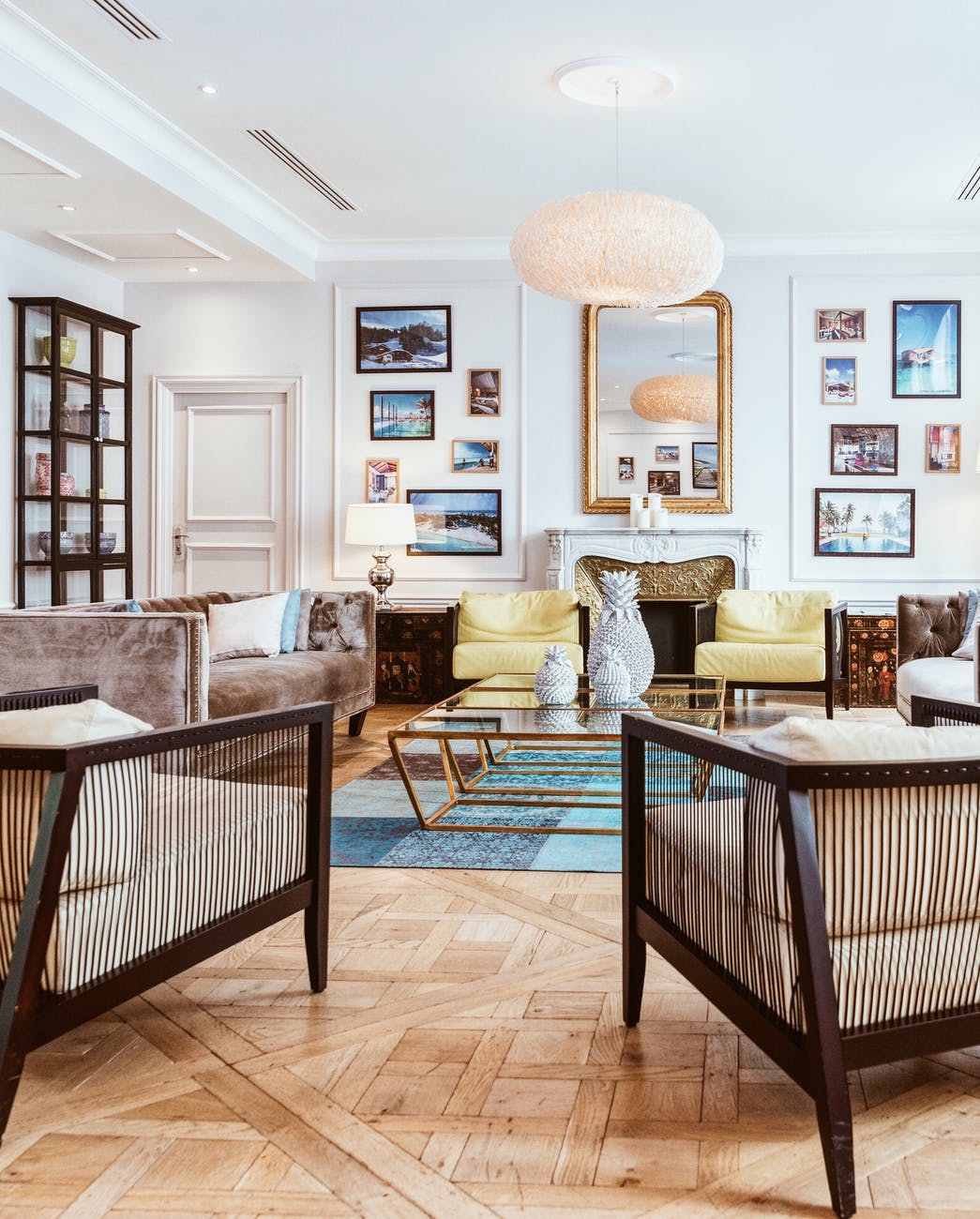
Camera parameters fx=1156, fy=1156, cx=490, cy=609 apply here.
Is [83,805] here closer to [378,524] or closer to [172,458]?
[378,524]

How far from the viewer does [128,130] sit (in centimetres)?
532

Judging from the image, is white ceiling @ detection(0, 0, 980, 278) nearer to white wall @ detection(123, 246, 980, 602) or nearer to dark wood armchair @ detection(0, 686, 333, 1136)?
white wall @ detection(123, 246, 980, 602)

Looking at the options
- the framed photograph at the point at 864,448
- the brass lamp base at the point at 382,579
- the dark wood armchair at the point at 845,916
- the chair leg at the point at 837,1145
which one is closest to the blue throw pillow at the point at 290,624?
the brass lamp base at the point at 382,579

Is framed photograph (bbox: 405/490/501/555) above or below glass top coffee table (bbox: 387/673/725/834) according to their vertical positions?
above

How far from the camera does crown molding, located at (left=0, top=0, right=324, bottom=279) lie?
4.55 m

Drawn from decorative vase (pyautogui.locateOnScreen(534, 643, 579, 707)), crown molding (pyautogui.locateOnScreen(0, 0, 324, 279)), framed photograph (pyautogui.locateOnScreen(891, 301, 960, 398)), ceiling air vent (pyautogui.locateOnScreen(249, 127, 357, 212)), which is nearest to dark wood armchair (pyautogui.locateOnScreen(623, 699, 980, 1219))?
decorative vase (pyautogui.locateOnScreen(534, 643, 579, 707))

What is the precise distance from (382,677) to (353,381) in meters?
2.08

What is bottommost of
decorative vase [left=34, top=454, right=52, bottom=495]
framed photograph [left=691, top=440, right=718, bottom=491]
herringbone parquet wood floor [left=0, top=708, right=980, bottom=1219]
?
herringbone parquet wood floor [left=0, top=708, right=980, bottom=1219]

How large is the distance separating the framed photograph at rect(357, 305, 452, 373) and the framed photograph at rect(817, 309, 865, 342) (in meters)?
2.49

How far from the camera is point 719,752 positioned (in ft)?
6.22

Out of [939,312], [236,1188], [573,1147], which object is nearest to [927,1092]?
[573,1147]

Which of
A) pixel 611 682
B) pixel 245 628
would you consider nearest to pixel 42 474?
pixel 245 628

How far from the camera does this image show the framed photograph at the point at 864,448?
7527 millimetres

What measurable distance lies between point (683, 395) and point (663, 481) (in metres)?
0.58
